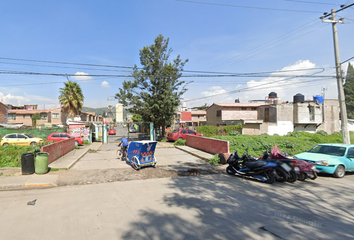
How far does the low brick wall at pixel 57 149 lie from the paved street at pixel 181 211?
417cm

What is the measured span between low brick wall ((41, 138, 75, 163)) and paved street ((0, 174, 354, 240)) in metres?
4.17

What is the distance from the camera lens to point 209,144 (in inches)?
601

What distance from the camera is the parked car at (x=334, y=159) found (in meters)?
8.94

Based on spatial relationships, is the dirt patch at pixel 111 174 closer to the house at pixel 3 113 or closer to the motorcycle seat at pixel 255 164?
the motorcycle seat at pixel 255 164

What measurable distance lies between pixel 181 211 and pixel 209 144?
10420 millimetres

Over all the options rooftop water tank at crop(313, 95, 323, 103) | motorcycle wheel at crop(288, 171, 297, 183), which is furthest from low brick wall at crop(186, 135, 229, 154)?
rooftop water tank at crop(313, 95, 323, 103)

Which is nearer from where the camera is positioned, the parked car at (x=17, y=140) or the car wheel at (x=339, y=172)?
the car wheel at (x=339, y=172)

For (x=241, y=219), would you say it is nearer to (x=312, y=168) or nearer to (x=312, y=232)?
(x=312, y=232)

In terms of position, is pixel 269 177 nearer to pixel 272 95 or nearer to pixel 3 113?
pixel 3 113

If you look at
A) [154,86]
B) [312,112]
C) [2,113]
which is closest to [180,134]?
[154,86]

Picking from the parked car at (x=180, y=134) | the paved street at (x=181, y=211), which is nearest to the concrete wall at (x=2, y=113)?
the parked car at (x=180, y=134)

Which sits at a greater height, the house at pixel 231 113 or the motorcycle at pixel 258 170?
the house at pixel 231 113

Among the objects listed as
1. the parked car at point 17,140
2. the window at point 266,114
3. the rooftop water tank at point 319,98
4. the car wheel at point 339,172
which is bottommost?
the car wheel at point 339,172

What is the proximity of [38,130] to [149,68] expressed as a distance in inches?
565
